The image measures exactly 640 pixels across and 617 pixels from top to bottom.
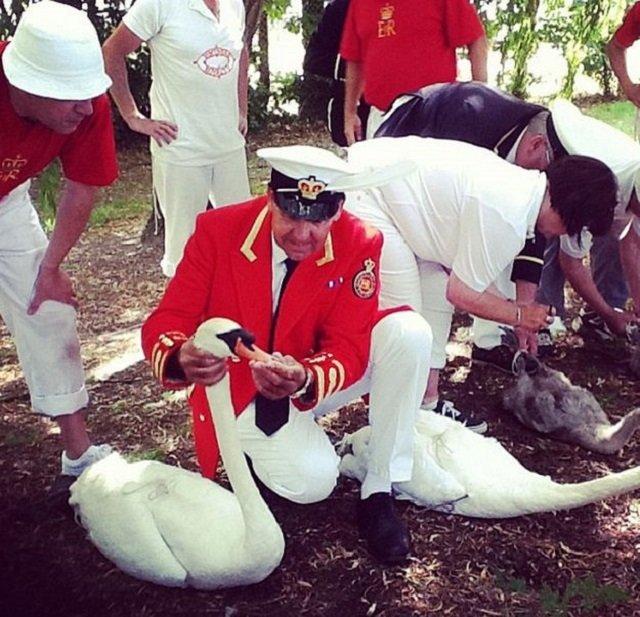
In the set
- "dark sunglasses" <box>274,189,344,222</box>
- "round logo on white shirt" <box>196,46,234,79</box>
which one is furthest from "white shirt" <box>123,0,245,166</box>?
"dark sunglasses" <box>274,189,344,222</box>

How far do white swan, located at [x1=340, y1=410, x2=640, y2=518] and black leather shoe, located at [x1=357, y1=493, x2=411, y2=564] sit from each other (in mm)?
168

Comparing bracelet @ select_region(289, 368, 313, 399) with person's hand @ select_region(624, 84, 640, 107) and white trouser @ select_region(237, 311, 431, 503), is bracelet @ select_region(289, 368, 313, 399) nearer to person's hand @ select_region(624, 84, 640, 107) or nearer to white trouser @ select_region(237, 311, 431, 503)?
white trouser @ select_region(237, 311, 431, 503)

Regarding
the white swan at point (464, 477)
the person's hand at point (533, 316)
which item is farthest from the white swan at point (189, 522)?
the person's hand at point (533, 316)

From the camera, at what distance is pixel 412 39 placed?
495 cm

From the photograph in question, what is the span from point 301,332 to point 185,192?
1.85m

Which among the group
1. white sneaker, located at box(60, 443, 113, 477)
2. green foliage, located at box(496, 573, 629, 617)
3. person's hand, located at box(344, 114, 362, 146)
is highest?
person's hand, located at box(344, 114, 362, 146)

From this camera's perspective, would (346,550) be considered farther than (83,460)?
No

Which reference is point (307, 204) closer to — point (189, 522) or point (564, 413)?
point (189, 522)

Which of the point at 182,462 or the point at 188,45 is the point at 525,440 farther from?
the point at 188,45

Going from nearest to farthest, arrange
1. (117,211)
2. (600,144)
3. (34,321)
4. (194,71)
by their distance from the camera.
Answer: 1. (34,321)
2. (600,144)
3. (194,71)
4. (117,211)

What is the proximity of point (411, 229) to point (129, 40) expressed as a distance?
1.86m

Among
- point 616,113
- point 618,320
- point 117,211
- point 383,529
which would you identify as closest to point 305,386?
point 383,529

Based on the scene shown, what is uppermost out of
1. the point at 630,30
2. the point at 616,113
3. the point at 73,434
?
the point at 630,30

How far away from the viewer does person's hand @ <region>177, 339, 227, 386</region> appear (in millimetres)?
2727
